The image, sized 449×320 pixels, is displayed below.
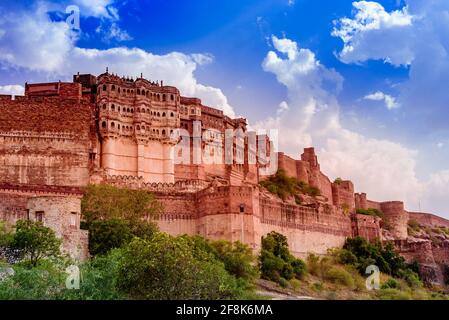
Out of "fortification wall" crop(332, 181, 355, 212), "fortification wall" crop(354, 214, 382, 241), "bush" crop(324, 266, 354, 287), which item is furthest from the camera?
"fortification wall" crop(332, 181, 355, 212)

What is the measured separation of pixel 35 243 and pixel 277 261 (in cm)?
1425

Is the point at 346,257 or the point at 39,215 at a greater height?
the point at 39,215

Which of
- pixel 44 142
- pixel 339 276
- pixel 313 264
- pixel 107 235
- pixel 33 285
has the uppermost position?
pixel 44 142

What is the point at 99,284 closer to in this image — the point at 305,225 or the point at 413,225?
the point at 305,225

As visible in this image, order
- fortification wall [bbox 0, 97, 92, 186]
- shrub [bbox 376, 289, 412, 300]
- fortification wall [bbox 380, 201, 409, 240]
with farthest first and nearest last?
fortification wall [bbox 380, 201, 409, 240], fortification wall [bbox 0, 97, 92, 186], shrub [bbox 376, 289, 412, 300]

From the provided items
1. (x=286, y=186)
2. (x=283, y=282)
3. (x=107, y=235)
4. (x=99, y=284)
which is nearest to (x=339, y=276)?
(x=283, y=282)

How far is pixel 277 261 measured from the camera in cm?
3566

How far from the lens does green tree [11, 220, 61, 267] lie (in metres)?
25.1

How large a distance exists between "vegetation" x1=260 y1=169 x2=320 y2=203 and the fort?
1.46 m

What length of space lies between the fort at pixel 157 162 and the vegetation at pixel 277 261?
1025 mm

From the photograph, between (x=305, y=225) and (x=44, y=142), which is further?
(x=305, y=225)

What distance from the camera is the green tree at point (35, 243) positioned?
989 inches

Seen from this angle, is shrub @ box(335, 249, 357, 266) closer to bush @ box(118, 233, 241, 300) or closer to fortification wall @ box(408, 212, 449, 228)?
bush @ box(118, 233, 241, 300)

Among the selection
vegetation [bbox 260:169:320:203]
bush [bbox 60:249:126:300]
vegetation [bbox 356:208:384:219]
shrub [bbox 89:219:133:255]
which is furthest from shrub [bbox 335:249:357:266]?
bush [bbox 60:249:126:300]
